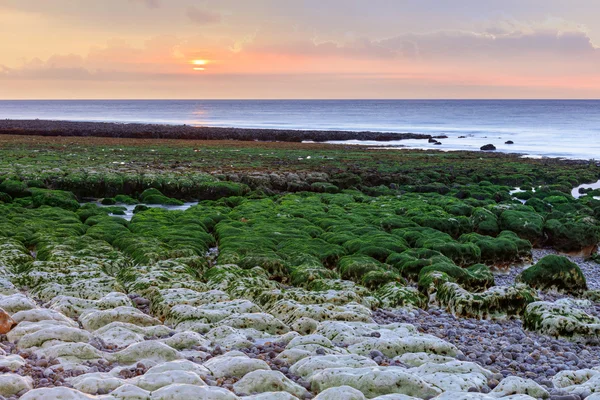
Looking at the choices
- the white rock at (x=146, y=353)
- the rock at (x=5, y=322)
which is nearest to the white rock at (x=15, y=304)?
the rock at (x=5, y=322)

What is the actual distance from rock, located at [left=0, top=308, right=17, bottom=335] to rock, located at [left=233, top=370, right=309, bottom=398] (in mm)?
4589

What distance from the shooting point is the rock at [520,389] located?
864 centimetres

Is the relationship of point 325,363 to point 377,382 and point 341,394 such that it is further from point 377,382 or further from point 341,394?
point 341,394

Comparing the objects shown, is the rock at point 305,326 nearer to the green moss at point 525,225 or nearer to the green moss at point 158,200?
the green moss at point 525,225

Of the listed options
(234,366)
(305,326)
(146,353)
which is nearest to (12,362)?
(146,353)

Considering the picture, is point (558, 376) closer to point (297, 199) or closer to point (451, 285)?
point (451, 285)

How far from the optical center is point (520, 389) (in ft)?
28.6

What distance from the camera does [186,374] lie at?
8.32m

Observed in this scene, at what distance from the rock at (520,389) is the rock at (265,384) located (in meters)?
2.89

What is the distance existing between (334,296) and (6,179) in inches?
893

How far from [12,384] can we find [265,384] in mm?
3382

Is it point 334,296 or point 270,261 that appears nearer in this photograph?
point 334,296

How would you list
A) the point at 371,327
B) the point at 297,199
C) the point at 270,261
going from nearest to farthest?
the point at 371,327 < the point at 270,261 < the point at 297,199

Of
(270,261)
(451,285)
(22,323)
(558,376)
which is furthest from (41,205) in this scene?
(558,376)
